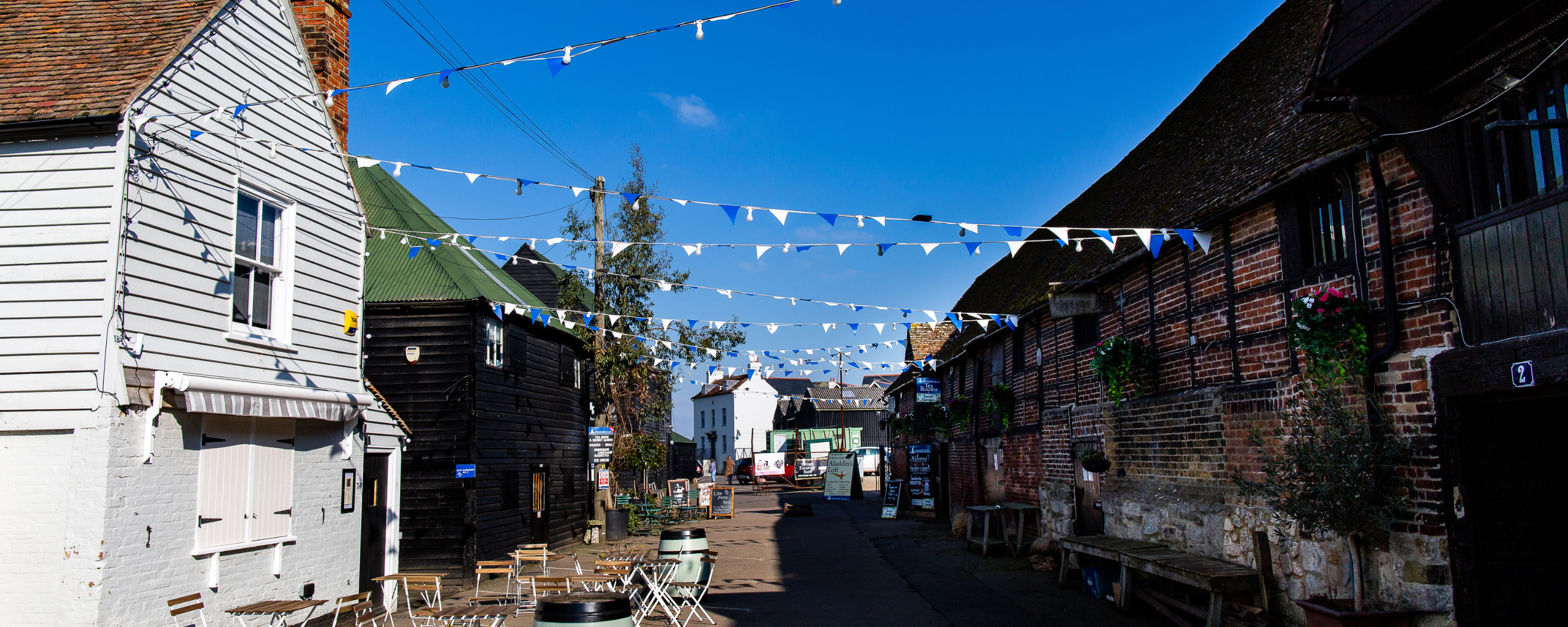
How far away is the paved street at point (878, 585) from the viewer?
11.6 meters

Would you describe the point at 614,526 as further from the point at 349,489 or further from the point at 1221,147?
the point at 1221,147

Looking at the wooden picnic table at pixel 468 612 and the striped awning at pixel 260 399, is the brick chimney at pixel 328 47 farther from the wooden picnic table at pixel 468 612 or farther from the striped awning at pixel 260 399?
the wooden picnic table at pixel 468 612

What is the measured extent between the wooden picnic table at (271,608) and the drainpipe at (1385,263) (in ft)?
32.3

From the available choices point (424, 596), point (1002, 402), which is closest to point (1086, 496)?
point (1002, 402)

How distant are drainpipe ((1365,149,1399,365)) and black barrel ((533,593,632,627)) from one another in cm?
659

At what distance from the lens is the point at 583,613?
6559 millimetres

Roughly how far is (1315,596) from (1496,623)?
1.70 meters

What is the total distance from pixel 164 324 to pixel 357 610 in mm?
4571

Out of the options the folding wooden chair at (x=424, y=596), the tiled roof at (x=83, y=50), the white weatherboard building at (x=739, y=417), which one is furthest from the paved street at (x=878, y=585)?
the white weatherboard building at (x=739, y=417)

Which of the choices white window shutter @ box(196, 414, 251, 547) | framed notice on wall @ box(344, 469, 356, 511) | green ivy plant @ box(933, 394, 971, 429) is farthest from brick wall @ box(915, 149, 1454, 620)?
white window shutter @ box(196, 414, 251, 547)

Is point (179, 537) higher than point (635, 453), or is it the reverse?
point (635, 453)

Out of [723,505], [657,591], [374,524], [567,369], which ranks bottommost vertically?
[723,505]

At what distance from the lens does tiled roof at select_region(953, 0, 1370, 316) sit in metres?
10.1

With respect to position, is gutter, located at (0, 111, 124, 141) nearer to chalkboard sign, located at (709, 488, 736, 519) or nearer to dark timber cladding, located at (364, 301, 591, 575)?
dark timber cladding, located at (364, 301, 591, 575)
